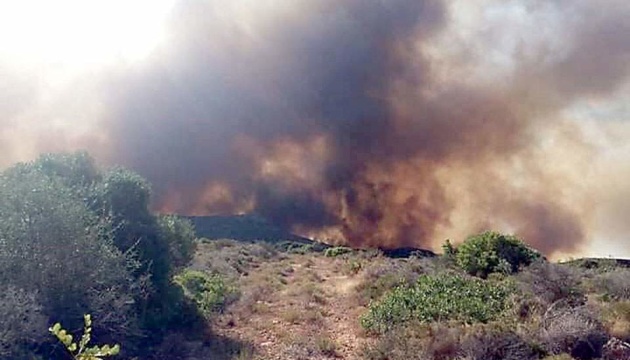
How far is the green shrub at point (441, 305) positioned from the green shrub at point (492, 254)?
199 inches

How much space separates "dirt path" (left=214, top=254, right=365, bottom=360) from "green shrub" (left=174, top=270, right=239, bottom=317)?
353mm

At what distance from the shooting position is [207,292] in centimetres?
1532

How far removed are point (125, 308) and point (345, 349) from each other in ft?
12.5

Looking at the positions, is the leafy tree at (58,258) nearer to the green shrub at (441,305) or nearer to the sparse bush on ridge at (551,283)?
the green shrub at (441,305)

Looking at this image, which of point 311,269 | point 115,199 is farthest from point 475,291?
point 311,269

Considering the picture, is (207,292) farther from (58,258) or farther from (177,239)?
(58,258)

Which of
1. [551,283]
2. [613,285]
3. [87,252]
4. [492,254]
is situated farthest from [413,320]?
[492,254]

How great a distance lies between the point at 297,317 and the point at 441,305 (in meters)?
3.53

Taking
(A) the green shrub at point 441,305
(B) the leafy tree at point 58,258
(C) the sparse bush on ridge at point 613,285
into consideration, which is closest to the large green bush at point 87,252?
(B) the leafy tree at point 58,258

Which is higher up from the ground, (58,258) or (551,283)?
(551,283)

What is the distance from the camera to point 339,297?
54.5ft

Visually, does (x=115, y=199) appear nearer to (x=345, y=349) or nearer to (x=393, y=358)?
(x=345, y=349)

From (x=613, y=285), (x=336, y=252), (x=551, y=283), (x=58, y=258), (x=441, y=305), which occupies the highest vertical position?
(x=336, y=252)

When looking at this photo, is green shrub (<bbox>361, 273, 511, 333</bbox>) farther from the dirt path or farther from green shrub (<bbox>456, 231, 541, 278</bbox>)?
green shrub (<bbox>456, 231, 541, 278</bbox>)
